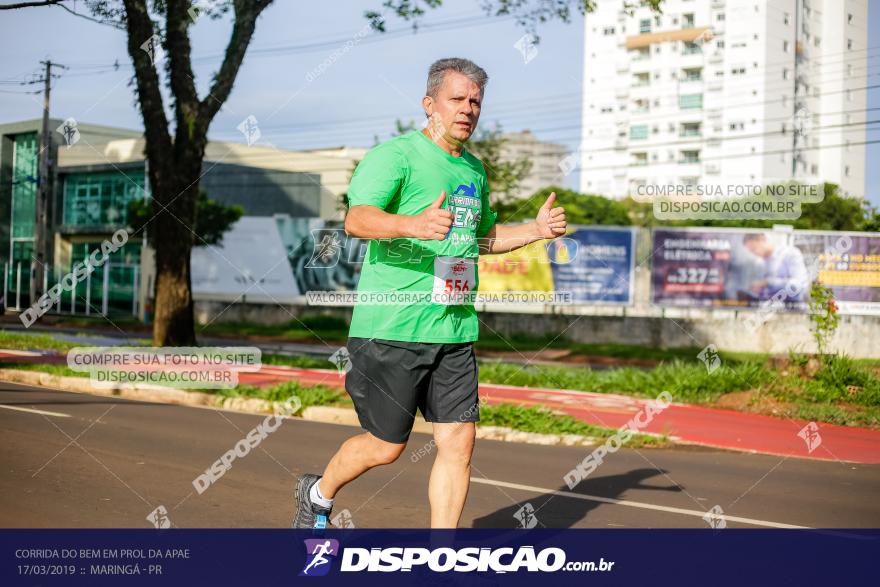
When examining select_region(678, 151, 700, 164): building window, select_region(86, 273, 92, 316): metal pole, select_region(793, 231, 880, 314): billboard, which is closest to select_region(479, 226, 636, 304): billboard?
select_region(793, 231, 880, 314): billboard

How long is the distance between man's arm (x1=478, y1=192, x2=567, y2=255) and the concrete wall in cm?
2190

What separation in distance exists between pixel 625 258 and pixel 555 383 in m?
17.5

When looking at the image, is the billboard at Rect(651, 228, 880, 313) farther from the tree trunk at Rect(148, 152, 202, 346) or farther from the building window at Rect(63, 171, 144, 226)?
the building window at Rect(63, 171, 144, 226)

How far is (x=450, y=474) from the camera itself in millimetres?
3793

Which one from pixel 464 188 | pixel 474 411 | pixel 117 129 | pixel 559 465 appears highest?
pixel 117 129

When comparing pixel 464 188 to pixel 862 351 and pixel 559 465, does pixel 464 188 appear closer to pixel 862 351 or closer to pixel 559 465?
pixel 559 465

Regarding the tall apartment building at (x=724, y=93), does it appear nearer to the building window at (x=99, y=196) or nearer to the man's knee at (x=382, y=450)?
the building window at (x=99, y=196)

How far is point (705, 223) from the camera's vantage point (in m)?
57.9

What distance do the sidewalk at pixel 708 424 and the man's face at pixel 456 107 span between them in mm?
6161

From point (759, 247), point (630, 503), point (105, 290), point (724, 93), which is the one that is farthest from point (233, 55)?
point (724, 93)

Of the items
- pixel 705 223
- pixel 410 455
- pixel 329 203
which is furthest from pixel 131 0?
pixel 705 223

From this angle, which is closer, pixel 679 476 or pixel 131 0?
pixel 679 476

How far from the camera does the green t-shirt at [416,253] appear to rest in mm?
3752

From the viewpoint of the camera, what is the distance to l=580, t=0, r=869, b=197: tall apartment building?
76.4 metres
